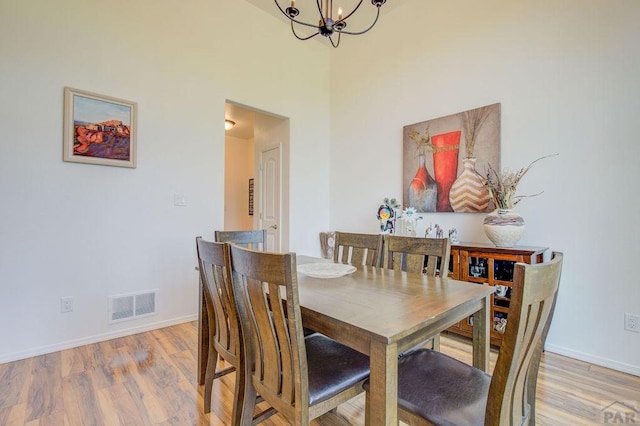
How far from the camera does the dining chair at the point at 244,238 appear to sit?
7.14 feet

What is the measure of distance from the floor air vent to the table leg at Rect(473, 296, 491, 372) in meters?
2.68

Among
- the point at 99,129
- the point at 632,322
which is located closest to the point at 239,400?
the point at 99,129

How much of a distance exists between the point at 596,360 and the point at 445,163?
1.90m

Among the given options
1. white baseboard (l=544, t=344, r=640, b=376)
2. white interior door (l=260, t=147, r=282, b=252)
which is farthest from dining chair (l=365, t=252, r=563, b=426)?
white interior door (l=260, t=147, r=282, b=252)

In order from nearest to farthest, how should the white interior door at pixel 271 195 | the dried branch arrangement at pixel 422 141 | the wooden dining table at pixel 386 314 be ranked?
the wooden dining table at pixel 386 314 → the dried branch arrangement at pixel 422 141 → the white interior door at pixel 271 195

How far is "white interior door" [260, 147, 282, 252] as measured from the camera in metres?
4.12

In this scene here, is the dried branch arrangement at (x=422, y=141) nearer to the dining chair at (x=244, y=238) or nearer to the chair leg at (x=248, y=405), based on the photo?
the dining chair at (x=244, y=238)

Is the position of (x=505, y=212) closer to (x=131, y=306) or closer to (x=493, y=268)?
(x=493, y=268)

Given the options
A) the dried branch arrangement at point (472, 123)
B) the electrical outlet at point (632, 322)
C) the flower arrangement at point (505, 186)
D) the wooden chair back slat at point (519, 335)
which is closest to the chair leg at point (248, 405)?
the wooden chair back slat at point (519, 335)

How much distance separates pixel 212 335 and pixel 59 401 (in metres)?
0.96

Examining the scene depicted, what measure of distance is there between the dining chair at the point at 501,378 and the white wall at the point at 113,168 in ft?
8.05

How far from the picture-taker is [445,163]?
298 centimetres

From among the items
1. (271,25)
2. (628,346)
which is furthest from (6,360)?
(628,346)

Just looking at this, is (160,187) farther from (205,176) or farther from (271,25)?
(271,25)
